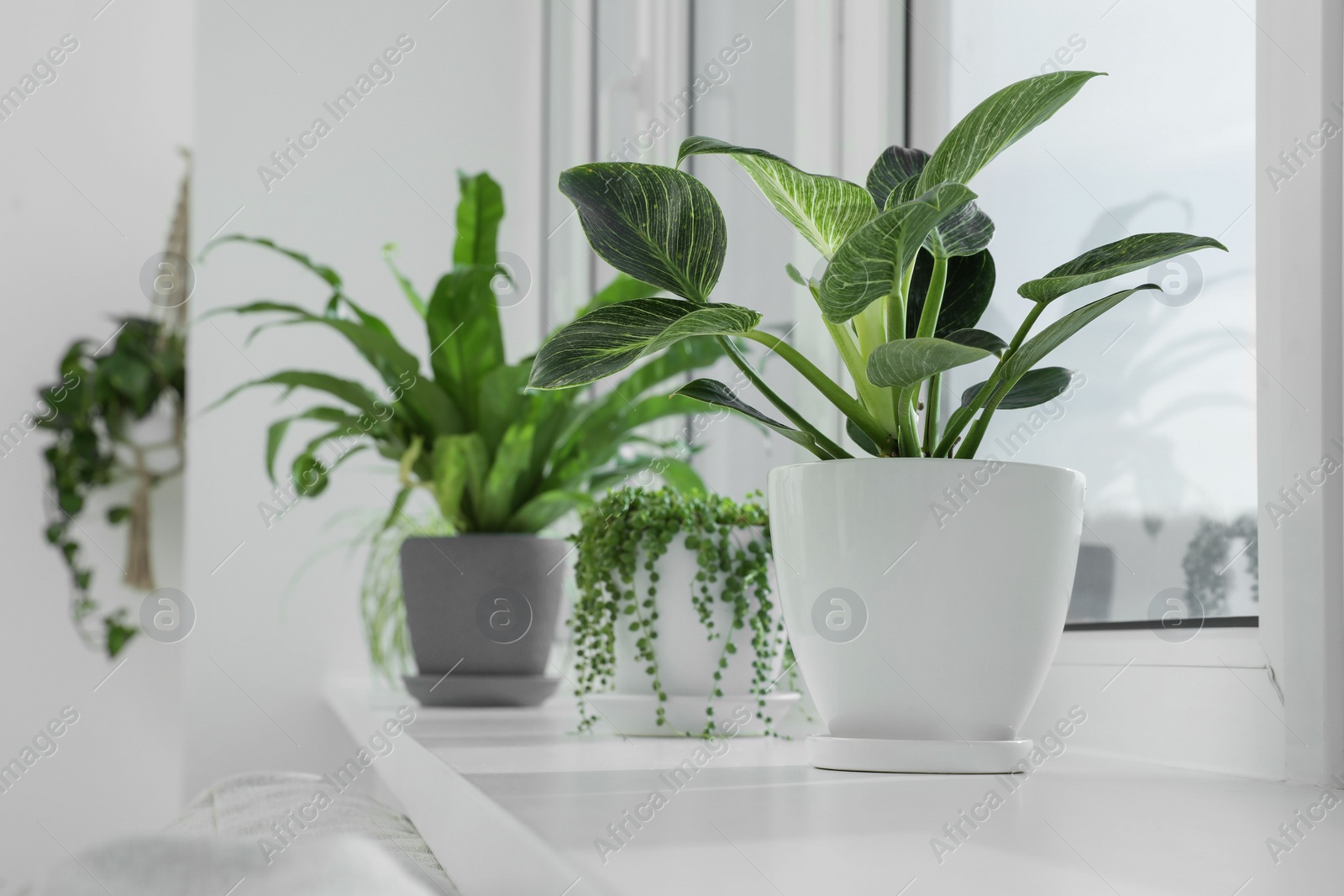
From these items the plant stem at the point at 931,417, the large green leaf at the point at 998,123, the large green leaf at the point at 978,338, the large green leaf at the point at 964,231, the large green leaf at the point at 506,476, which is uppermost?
the large green leaf at the point at 998,123

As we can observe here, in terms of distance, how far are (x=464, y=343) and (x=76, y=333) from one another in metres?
1.75

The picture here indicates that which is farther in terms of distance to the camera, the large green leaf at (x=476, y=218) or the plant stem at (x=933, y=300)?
the large green leaf at (x=476, y=218)

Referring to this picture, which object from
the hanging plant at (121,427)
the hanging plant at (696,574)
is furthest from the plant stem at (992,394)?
the hanging plant at (121,427)

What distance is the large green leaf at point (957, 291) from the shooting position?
691 mm

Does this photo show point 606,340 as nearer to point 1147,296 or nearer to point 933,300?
point 933,300

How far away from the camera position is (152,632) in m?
2.61

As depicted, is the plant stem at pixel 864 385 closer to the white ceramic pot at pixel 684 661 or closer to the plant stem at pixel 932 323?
the plant stem at pixel 932 323

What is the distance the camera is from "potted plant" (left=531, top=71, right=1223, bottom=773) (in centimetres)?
→ 59

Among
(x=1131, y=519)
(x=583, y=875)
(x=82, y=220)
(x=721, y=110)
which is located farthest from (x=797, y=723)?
(x=82, y=220)

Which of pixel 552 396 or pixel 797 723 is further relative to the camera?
pixel 552 396

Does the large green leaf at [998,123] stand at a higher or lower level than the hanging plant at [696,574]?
higher

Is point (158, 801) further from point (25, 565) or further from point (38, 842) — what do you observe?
point (25, 565)

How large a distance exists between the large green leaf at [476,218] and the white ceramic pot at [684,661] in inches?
24.7

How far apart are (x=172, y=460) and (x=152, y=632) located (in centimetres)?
41
